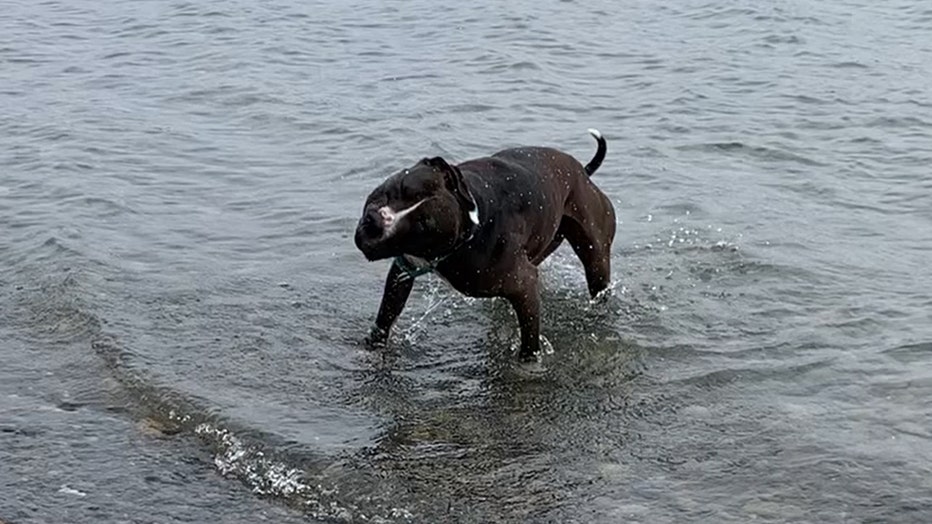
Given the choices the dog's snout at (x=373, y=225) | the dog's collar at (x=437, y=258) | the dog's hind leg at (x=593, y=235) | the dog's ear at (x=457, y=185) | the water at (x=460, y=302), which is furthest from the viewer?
the dog's hind leg at (x=593, y=235)

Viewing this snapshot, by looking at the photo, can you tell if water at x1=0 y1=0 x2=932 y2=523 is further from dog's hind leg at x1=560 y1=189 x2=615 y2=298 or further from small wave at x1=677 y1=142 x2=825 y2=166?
dog's hind leg at x1=560 y1=189 x2=615 y2=298

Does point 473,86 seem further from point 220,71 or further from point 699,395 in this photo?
point 699,395

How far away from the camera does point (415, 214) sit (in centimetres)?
613

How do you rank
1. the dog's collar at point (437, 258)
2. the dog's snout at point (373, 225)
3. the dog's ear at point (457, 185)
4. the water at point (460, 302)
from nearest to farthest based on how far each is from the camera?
the dog's snout at point (373, 225)
the water at point (460, 302)
the dog's ear at point (457, 185)
the dog's collar at point (437, 258)

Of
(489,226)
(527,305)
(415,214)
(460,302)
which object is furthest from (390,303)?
(415,214)

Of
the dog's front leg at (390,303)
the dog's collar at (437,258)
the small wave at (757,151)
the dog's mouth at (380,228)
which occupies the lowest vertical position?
the small wave at (757,151)

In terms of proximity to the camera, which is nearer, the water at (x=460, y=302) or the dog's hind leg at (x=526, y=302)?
the water at (x=460, y=302)

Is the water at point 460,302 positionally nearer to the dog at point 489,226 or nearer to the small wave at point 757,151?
the small wave at point 757,151

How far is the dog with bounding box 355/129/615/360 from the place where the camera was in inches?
242

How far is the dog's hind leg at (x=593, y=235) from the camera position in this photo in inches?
311

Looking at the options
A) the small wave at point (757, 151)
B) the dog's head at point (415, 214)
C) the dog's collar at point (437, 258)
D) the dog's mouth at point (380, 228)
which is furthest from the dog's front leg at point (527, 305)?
the small wave at point (757, 151)

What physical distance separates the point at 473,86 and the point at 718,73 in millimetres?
2785

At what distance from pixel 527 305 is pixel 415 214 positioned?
1.23 m

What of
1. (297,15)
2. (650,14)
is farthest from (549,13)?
(297,15)
